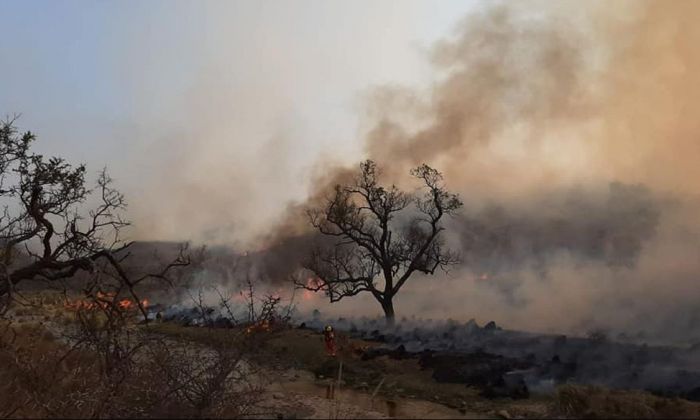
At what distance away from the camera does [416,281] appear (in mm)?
54688

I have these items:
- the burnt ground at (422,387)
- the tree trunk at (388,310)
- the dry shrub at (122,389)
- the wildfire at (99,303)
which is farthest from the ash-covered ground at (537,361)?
the wildfire at (99,303)

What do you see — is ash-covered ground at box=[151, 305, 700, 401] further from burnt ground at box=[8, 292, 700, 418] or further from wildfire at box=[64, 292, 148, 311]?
wildfire at box=[64, 292, 148, 311]

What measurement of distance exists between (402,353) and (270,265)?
57842 mm

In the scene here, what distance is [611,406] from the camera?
1098cm

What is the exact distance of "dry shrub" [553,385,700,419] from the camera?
10.7 metres

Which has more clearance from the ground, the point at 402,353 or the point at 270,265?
the point at 270,265

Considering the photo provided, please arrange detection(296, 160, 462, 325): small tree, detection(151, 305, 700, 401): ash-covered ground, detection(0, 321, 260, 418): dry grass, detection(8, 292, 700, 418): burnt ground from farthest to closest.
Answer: detection(296, 160, 462, 325): small tree < detection(151, 305, 700, 401): ash-covered ground < detection(8, 292, 700, 418): burnt ground < detection(0, 321, 260, 418): dry grass

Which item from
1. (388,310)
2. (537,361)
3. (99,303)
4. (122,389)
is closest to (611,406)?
(122,389)

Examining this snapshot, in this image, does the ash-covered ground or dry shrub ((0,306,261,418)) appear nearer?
dry shrub ((0,306,261,418))

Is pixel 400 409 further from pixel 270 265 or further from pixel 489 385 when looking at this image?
pixel 270 265

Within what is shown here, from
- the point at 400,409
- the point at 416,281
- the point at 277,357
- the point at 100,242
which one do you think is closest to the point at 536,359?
the point at 400,409

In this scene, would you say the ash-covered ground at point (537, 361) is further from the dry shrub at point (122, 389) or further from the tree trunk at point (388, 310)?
the tree trunk at point (388, 310)

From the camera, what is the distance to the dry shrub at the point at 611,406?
10.7 metres

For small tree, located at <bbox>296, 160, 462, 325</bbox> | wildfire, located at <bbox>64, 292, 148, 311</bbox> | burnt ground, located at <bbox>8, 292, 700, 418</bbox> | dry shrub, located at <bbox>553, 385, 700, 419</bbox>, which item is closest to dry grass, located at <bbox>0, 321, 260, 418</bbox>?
wildfire, located at <bbox>64, 292, 148, 311</bbox>
